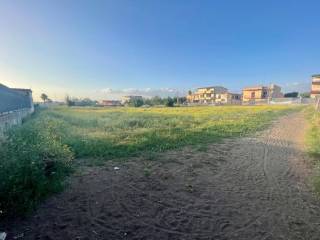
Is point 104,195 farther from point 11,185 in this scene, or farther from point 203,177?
point 203,177

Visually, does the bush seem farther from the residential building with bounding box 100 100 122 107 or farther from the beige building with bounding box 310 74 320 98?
the residential building with bounding box 100 100 122 107

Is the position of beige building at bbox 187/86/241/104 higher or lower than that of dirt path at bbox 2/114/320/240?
higher

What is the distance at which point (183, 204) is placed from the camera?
4016 mm

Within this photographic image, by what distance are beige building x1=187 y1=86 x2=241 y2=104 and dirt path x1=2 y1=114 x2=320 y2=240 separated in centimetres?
7464

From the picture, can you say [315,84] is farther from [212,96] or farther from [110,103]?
[110,103]

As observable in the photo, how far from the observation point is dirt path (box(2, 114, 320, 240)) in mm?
3191

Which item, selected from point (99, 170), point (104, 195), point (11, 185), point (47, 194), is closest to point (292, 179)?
point (104, 195)

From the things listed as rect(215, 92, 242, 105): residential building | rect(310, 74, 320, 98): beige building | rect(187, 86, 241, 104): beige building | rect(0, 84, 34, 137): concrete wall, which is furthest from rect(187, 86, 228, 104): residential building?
rect(0, 84, 34, 137): concrete wall

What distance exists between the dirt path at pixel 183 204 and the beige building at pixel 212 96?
2939 inches

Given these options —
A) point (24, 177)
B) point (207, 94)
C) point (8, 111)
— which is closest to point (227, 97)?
point (207, 94)

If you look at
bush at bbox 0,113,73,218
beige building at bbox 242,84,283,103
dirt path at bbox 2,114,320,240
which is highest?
beige building at bbox 242,84,283,103

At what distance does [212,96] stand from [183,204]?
283 ft

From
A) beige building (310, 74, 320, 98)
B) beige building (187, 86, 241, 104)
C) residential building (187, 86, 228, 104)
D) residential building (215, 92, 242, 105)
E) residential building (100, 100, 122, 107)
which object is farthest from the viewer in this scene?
residential building (187, 86, 228, 104)

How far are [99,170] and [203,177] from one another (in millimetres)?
2993
